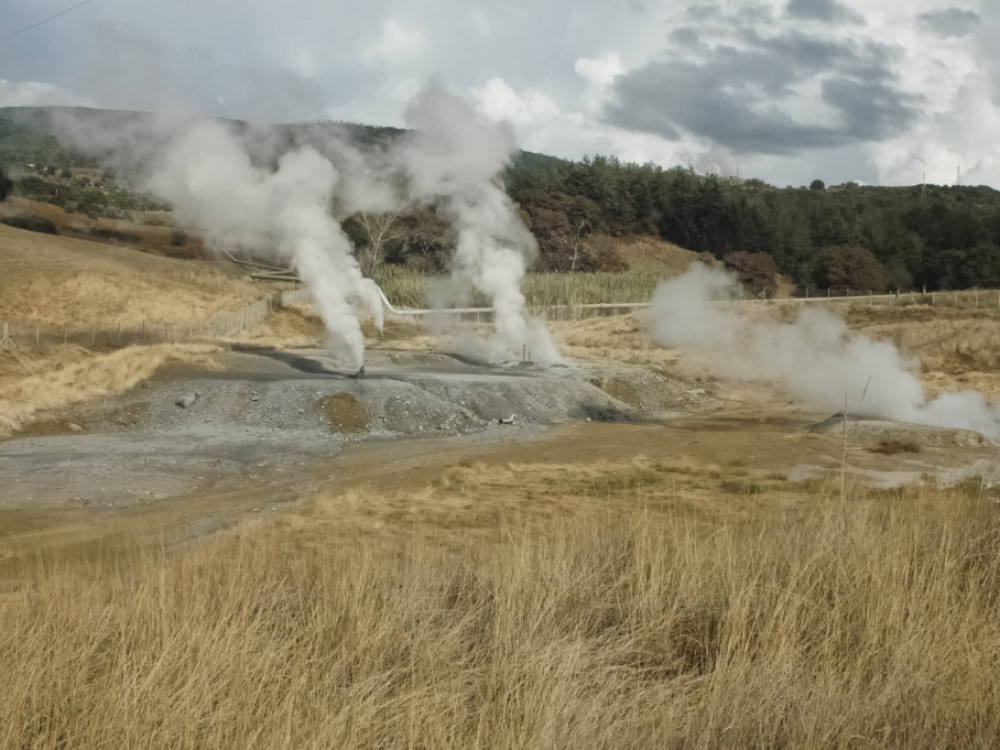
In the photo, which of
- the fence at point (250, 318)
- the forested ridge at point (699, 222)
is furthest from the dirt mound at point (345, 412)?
the forested ridge at point (699, 222)

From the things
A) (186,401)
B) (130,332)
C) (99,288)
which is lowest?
(186,401)

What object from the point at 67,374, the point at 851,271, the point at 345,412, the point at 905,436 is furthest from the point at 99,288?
the point at 851,271

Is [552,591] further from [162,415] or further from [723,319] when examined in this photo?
[723,319]

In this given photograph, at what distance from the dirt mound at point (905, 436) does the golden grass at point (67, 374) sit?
1805 centimetres

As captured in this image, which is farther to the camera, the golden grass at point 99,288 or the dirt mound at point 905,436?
the golden grass at point 99,288

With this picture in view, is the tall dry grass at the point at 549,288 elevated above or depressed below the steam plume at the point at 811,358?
above

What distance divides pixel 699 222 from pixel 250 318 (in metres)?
58.0

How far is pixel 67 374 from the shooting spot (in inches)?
1032

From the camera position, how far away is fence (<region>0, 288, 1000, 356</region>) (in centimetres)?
3369

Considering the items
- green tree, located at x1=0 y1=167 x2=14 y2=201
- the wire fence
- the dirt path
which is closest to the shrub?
green tree, located at x1=0 y1=167 x2=14 y2=201

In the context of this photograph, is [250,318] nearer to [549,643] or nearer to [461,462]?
[461,462]

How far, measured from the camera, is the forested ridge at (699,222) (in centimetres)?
6669

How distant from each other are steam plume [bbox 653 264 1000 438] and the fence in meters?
4.47

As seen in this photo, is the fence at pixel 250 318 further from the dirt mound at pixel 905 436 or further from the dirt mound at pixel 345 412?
the dirt mound at pixel 905 436
